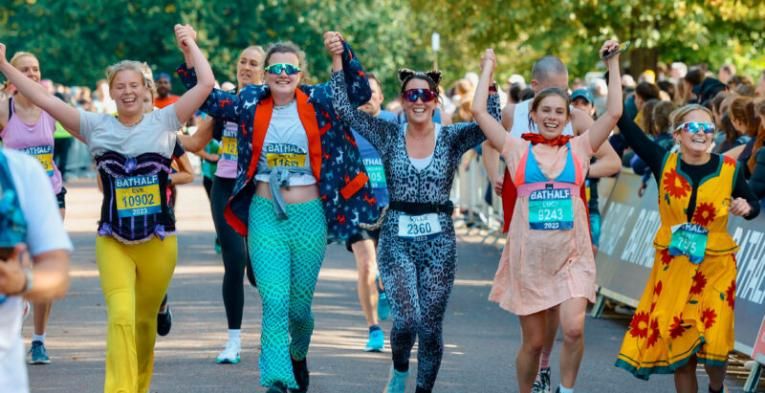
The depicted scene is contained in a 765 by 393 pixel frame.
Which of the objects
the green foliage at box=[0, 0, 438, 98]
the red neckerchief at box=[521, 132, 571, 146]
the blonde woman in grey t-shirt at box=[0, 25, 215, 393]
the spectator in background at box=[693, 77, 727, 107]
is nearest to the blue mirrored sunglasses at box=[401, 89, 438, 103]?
the red neckerchief at box=[521, 132, 571, 146]

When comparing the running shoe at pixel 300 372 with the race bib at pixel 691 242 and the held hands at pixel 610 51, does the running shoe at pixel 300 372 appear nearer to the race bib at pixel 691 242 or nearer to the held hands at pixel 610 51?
the race bib at pixel 691 242

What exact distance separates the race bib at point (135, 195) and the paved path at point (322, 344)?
1537mm

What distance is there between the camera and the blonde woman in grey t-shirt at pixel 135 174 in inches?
319

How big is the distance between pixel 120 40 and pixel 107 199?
4009 cm

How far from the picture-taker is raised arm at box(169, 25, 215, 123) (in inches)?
320

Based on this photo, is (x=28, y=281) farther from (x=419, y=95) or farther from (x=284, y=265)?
(x=419, y=95)

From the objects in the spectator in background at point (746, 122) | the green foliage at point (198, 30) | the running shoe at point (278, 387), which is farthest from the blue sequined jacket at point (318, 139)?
the green foliage at point (198, 30)

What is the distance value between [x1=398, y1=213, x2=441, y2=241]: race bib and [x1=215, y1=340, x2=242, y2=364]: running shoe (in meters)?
2.34

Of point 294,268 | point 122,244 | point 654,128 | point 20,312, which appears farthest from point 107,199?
point 654,128

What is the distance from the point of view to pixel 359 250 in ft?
37.3

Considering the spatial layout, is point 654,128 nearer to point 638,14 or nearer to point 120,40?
point 638,14

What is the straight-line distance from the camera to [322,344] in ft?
37.7

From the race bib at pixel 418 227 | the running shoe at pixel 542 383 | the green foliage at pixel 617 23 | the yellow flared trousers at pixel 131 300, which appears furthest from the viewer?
the green foliage at pixel 617 23

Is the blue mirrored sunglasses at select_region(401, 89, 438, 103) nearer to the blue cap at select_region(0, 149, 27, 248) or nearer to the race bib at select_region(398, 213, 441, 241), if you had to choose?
the race bib at select_region(398, 213, 441, 241)
